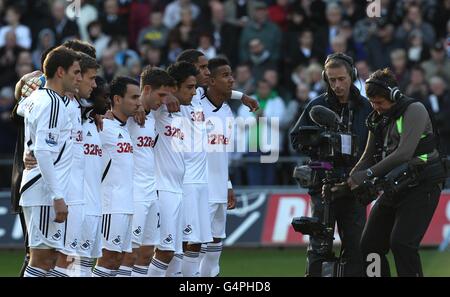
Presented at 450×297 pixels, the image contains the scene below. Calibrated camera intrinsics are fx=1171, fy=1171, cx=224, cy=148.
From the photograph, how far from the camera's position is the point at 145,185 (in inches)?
472

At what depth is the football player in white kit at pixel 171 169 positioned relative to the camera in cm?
1216

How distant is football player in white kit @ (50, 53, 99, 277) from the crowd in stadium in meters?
8.95

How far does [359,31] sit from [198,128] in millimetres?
8700

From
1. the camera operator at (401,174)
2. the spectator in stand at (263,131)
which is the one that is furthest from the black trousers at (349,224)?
the spectator in stand at (263,131)

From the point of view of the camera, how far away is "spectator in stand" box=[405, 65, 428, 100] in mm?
19422

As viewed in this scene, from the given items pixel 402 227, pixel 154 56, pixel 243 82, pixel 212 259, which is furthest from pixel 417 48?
pixel 402 227

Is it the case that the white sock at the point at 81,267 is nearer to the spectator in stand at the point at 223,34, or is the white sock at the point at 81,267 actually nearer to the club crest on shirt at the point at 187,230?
the club crest on shirt at the point at 187,230

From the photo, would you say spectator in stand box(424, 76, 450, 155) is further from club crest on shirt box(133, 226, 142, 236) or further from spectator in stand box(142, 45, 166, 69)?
club crest on shirt box(133, 226, 142, 236)

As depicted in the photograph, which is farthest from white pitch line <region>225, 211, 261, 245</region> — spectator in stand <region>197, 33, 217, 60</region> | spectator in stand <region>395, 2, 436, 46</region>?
spectator in stand <region>395, 2, 436, 46</region>

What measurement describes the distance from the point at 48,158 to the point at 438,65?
1166 cm

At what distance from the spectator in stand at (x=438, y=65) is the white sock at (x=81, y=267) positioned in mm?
10579

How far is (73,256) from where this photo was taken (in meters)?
10.6
